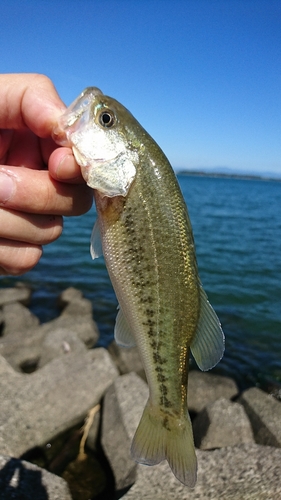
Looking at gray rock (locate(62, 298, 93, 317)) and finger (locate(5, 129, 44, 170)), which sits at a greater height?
finger (locate(5, 129, 44, 170))

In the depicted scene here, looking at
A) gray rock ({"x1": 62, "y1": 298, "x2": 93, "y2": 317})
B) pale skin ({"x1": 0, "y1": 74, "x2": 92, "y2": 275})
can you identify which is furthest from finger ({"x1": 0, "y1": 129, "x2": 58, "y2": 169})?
gray rock ({"x1": 62, "y1": 298, "x2": 93, "y2": 317})

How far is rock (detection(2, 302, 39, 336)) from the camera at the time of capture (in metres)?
9.15

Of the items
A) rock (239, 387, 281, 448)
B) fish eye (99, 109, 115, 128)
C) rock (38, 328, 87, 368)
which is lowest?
rock (38, 328, 87, 368)

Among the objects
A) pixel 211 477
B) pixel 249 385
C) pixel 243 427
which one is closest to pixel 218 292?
pixel 249 385

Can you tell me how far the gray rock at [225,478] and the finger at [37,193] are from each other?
317cm

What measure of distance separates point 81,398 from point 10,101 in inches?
179

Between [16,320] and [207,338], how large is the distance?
24.9 ft

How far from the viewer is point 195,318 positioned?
2.78 m

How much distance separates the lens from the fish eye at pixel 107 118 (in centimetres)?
277

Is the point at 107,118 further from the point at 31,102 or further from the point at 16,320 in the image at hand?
the point at 16,320

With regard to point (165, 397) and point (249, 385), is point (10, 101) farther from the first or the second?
point (249, 385)

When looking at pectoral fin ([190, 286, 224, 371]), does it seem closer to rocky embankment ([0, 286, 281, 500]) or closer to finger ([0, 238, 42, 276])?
finger ([0, 238, 42, 276])

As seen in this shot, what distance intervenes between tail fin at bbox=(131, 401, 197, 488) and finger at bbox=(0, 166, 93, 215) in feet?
5.56

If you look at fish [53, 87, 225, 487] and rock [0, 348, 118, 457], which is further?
rock [0, 348, 118, 457]
